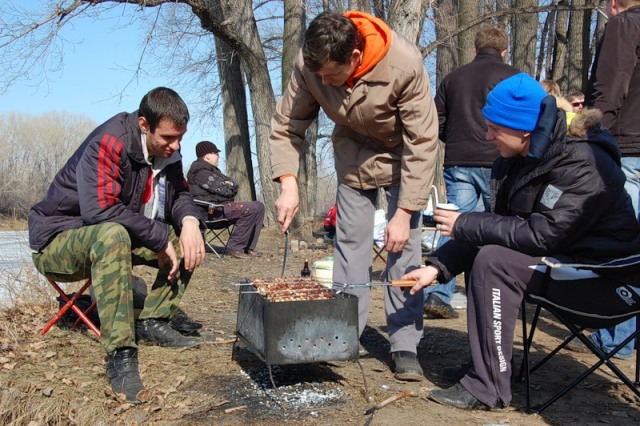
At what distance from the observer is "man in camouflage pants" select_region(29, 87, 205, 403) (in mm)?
3598

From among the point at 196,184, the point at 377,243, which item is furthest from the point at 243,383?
the point at 196,184

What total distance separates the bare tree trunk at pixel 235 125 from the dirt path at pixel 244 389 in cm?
863

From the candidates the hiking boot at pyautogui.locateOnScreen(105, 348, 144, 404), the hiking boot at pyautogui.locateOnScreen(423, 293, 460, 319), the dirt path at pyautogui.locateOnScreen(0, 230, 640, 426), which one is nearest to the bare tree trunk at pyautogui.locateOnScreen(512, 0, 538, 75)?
the hiking boot at pyautogui.locateOnScreen(423, 293, 460, 319)

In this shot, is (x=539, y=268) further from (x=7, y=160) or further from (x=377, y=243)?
(x=7, y=160)

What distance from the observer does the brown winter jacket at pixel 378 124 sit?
367 cm

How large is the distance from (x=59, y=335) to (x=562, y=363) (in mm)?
3338

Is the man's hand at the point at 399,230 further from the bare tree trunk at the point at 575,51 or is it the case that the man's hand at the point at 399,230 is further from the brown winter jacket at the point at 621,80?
the bare tree trunk at the point at 575,51

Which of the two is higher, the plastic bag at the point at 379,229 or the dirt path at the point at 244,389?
the plastic bag at the point at 379,229

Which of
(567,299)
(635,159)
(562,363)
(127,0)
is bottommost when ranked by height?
(562,363)

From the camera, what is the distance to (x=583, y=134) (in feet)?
10.6

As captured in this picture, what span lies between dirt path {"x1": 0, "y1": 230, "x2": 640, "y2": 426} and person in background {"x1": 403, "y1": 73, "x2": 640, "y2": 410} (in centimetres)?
38

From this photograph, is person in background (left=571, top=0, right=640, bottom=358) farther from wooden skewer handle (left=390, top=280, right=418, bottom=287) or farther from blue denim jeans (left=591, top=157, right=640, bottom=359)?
wooden skewer handle (left=390, top=280, right=418, bottom=287)

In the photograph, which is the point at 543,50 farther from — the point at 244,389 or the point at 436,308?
the point at 244,389

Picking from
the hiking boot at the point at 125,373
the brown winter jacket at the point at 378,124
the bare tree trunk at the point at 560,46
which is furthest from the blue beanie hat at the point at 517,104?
the bare tree trunk at the point at 560,46
